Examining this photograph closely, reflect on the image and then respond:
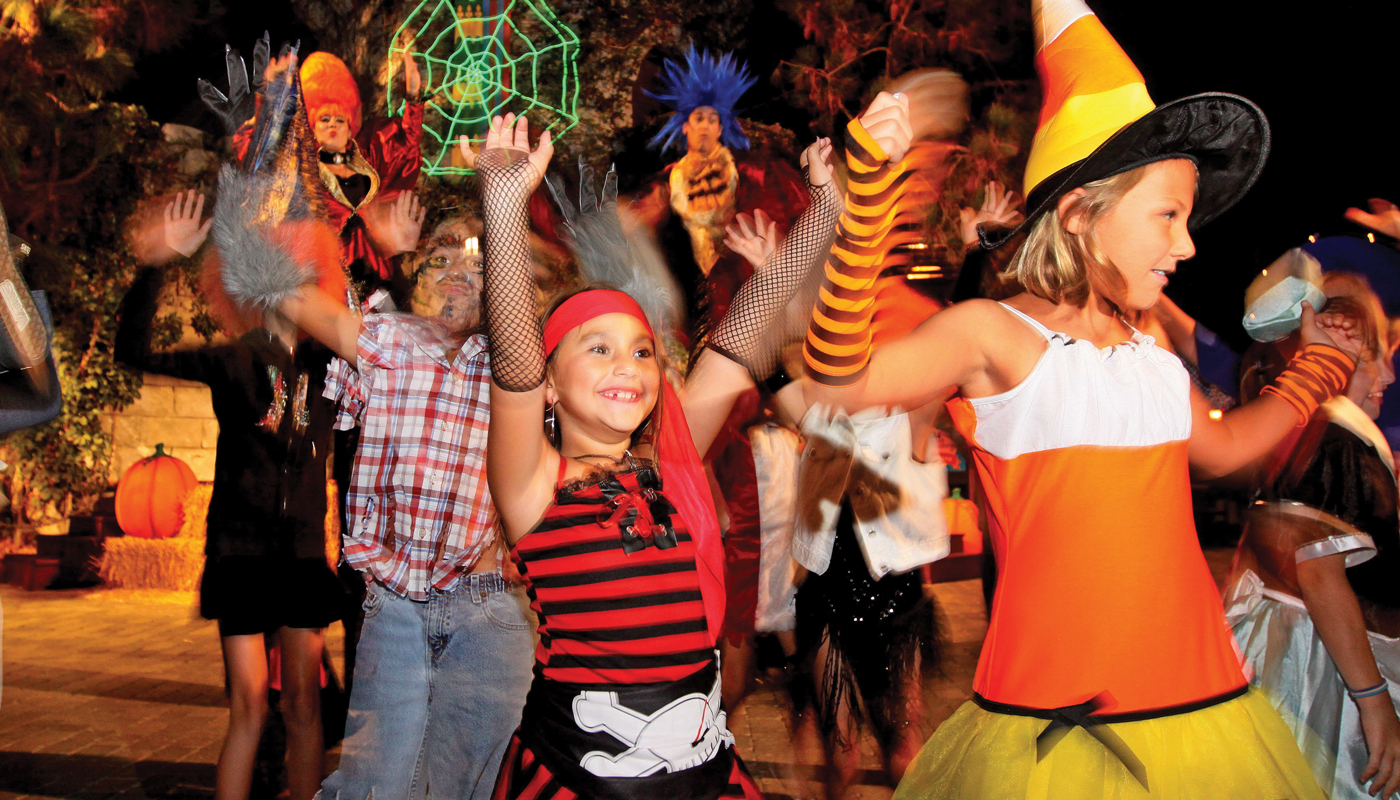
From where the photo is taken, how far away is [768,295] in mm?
2158

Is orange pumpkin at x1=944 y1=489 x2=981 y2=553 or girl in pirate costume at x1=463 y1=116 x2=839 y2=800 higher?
girl in pirate costume at x1=463 y1=116 x2=839 y2=800

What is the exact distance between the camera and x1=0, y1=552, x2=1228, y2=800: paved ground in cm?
397

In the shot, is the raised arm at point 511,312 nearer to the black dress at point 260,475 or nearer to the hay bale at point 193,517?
the black dress at point 260,475

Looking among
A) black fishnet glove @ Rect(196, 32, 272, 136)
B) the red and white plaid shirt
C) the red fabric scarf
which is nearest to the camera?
the red fabric scarf

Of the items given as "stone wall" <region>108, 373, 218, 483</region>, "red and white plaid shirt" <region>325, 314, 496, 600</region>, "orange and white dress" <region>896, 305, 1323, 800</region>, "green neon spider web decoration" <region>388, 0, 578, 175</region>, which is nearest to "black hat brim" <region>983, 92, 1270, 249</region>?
"orange and white dress" <region>896, 305, 1323, 800</region>

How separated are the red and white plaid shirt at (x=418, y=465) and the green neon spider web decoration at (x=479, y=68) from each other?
6.01 m

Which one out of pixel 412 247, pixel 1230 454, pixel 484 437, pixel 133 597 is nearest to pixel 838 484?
pixel 484 437

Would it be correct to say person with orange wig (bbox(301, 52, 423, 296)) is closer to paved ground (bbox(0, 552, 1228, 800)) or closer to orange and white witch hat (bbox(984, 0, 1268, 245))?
paved ground (bbox(0, 552, 1228, 800))

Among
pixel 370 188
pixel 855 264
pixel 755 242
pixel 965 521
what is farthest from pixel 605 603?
pixel 965 521

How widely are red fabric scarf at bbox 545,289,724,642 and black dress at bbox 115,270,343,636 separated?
170 centimetres

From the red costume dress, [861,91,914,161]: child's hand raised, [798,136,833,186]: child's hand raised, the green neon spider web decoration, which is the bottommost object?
[861,91,914,161]: child's hand raised

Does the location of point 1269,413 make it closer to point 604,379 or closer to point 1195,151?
point 1195,151

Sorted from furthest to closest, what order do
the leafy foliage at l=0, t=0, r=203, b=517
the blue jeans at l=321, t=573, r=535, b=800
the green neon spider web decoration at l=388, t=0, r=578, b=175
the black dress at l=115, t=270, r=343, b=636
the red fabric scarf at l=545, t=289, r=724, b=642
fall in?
the green neon spider web decoration at l=388, t=0, r=578, b=175, the leafy foliage at l=0, t=0, r=203, b=517, the black dress at l=115, t=270, r=343, b=636, the blue jeans at l=321, t=573, r=535, b=800, the red fabric scarf at l=545, t=289, r=724, b=642

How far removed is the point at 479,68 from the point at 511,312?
7.65 m
